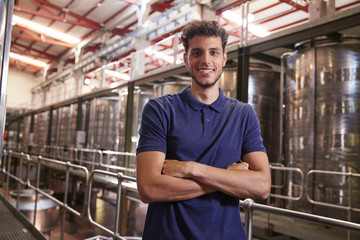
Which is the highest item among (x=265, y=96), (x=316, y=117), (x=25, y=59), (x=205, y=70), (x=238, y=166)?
(x=25, y=59)

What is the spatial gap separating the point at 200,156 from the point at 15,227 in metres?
4.09

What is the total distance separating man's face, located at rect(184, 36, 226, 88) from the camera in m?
1.43

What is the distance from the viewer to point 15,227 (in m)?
4.40

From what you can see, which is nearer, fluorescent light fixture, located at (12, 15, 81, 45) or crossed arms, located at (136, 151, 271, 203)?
crossed arms, located at (136, 151, 271, 203)

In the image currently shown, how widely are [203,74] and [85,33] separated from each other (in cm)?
2056

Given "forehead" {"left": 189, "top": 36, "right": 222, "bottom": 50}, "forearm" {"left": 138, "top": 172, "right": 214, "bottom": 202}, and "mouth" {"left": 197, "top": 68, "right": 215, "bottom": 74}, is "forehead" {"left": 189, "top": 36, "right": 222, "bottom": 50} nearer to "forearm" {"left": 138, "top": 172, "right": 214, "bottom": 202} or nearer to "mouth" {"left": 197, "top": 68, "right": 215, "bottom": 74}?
"mouth" {"left": 197, "top": 68, "right": 215, "bottom": 74}

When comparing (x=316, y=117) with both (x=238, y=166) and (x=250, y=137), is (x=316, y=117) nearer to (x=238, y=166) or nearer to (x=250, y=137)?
(x=250, y=137)

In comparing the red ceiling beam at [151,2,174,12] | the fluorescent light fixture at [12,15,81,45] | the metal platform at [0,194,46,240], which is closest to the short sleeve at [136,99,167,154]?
the metal platform at [0,194,46,240]

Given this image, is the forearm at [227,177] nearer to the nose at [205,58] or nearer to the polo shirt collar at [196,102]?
the polo shirt collar at [196,102]

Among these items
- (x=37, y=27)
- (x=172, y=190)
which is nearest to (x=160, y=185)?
(x=172, y=190)

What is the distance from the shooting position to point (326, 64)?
603 centimetres

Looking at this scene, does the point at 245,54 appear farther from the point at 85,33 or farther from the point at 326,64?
the point at 85,33

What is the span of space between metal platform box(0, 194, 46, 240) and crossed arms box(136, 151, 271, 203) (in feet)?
10.7

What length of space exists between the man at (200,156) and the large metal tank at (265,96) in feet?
20.7
